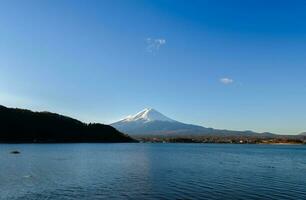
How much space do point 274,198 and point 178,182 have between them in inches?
Answer: 629

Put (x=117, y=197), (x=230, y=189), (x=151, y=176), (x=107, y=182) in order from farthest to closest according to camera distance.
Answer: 1. (x=151, y=176)
2. (x=107, y=182)
3. (x=230, y=189)
4. (x=117, y=197)

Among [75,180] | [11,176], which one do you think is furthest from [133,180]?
[11,176]

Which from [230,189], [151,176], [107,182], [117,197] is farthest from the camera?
[151,176]

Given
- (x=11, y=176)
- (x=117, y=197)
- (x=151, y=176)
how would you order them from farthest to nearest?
(x=151, y=176) → (x=11, y=176) → (x=117, y=197)

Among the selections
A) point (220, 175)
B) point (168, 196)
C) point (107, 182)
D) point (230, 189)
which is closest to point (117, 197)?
point (168, 196)

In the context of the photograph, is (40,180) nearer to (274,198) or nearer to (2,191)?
(2,191)

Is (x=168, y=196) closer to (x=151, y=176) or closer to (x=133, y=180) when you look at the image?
(x=133, y=180)

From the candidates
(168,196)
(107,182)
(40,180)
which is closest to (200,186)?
(168,196)

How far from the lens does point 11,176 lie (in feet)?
198

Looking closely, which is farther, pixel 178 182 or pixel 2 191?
pixel 178 182

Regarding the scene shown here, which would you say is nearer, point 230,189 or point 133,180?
point 230,189

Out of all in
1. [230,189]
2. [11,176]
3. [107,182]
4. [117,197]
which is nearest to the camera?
[117,197]

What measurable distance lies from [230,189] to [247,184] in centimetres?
626

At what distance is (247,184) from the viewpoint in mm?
56438
